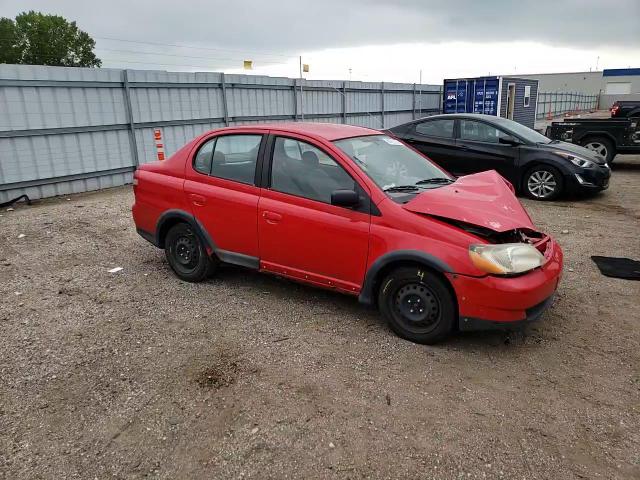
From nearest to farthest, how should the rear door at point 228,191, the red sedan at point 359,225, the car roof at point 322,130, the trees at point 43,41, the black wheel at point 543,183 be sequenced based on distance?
the red sedan at point 359,225 < the car roof at point 322,130 < the rear door at point 228,191 < the black wheel at point 543,183 < the trees at point 43,41

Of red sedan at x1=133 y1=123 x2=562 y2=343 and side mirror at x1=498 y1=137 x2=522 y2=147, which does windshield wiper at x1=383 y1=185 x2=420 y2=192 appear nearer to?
red sedan at x1=133 y1=123 x2=562 y2=343

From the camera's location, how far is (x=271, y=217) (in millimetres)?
4227

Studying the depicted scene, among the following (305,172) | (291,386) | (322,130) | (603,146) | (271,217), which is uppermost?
(322,130)

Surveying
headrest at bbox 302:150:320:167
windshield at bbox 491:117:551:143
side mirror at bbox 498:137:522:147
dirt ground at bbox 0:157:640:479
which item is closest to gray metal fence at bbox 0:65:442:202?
dirt ground at bbox 0:157:640:479

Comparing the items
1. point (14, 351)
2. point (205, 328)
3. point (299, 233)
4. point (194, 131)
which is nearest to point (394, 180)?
point (299, 233)

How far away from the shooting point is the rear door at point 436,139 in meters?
9.38

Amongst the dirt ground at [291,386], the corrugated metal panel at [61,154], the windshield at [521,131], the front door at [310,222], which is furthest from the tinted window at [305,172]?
the corrugated metal panel at [61,154]

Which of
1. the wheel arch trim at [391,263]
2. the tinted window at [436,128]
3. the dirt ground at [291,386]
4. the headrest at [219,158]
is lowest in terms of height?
the dirt ground at [291,386]

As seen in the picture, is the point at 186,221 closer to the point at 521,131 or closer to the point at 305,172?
the point at 305,172

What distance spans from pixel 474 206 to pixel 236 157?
2.22 metres

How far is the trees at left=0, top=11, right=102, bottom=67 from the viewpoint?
5391 centimetres

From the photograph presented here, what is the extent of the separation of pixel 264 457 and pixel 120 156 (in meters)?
9.48

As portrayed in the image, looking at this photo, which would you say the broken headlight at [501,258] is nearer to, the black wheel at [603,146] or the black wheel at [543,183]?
the black wheel at [543,183]

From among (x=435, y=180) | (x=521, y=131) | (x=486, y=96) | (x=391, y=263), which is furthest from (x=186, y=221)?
(x=486, y=96)
